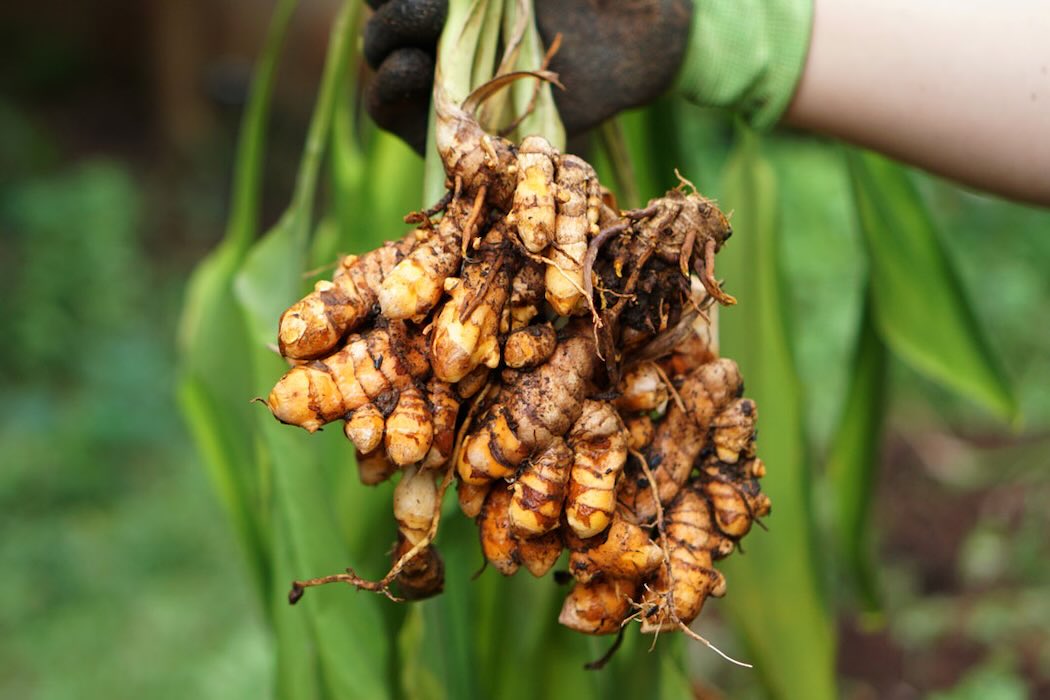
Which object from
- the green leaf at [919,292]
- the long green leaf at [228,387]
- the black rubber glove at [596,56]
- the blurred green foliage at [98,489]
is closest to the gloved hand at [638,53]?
the black rubber glove at [596,56]

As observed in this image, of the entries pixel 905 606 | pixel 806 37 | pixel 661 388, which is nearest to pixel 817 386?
pixel 905 606

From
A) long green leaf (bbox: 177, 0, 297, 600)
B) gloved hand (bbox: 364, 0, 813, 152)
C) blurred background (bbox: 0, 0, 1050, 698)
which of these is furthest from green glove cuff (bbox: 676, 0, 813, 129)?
long green leaf (bbox: 177, 0, 297, 600)

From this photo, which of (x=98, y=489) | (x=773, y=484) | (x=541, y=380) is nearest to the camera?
(x=541, y=380)

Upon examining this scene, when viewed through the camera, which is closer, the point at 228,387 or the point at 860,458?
the point at 228,387

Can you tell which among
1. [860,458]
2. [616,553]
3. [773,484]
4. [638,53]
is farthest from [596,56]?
[860,458]

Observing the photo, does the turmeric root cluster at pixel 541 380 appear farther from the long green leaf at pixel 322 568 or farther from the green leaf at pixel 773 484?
the green leaf at pixel 773 484

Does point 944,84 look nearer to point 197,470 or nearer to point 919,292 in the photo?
point 919,292
